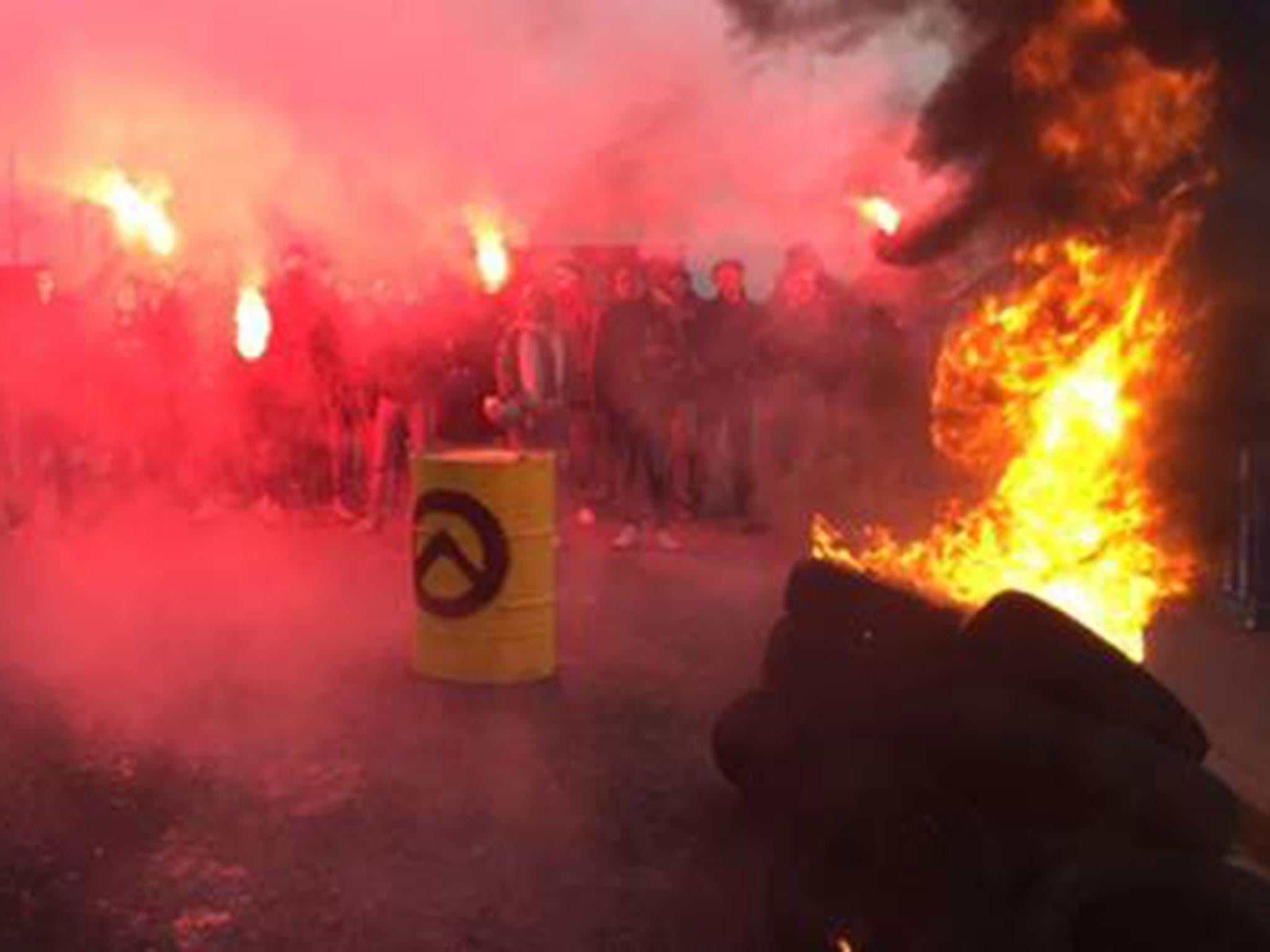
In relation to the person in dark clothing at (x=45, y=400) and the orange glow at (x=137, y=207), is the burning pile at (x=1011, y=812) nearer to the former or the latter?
the person in dark clothing at (x=45, y=400)

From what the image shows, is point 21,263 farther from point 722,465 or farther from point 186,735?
point 186,735

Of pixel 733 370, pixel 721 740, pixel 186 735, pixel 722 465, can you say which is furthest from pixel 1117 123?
pixel 722 465

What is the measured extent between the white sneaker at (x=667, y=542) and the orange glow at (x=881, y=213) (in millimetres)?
3118

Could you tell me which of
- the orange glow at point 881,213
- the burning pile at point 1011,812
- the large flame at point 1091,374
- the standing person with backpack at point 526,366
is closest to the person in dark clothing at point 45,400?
the standing person with backpack at point 526,366

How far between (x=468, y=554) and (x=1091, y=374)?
2732 mm

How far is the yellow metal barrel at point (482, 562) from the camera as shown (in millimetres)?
6898

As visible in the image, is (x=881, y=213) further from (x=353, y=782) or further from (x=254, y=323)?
(x=254, y=323)

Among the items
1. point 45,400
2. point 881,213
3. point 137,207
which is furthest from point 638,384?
point 45,400

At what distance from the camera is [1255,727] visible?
6.02m

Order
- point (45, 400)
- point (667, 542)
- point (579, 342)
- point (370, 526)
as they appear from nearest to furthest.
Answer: point (667, 542)
point (370, 526)
point (45, 400)
point (579, 342)

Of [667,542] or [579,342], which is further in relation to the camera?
[579,342]

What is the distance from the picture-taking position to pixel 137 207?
1248cm

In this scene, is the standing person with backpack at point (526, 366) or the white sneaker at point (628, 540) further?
the standing person with backpack at point (526, 366)

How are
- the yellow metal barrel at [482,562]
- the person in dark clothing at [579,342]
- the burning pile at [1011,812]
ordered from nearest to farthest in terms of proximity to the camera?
the burning pile at [1011,812]
the yellow metal barrel at [482,562]
the person in dark clothing at [579,342]
